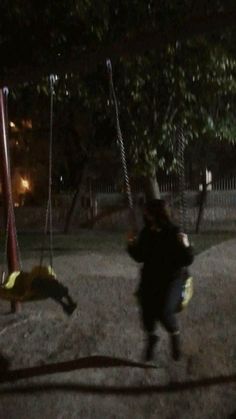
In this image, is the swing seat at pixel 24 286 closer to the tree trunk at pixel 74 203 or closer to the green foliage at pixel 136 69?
the green foliage at pixel 136 69

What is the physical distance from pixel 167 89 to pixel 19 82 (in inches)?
236

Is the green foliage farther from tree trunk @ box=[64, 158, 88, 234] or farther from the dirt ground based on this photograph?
the dirt ground

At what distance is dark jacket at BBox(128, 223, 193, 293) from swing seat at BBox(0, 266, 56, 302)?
124 centimetres

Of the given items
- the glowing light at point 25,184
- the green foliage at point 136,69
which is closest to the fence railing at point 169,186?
the green foliage at point 136,69

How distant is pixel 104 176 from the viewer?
829 inches

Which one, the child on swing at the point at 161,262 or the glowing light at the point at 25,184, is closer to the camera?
the child on swing at the point at 161,262

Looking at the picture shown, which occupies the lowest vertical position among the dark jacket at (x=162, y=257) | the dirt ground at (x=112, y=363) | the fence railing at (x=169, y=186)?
the dirt ground at (x=112, y=363)

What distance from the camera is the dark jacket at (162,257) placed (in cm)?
508

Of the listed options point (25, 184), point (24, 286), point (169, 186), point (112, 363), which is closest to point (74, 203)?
point (169, 186)

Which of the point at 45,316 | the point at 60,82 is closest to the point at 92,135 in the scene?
the point at 60,82

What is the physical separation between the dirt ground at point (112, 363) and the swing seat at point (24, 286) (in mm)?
553

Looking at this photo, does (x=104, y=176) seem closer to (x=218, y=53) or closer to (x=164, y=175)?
(x=164, y=175)

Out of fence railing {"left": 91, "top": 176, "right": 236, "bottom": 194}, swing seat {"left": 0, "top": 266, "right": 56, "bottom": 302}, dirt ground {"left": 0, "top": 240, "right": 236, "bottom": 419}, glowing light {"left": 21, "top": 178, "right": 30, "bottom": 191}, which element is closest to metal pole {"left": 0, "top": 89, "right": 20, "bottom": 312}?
dirt ground {"left": 0, "top": 240, "right": 236, "bottom": 419}

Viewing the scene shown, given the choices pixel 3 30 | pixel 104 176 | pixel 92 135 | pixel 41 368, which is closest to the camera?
pixel 41 368
